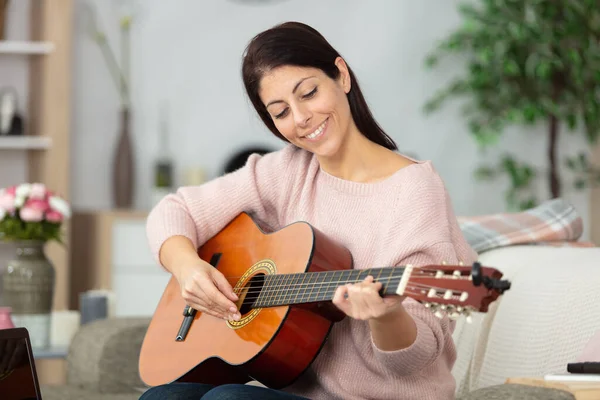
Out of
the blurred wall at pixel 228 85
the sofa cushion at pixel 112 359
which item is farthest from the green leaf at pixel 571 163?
the sofa cushion at pixel 112 359

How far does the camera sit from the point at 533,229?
2346 mm

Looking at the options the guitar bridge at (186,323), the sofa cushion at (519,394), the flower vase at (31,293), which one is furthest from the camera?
the flower vase at (31,293)

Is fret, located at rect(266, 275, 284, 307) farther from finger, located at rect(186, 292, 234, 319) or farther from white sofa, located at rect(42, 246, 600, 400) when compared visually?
white sofa, located at rect(42, 246, 600, 400)

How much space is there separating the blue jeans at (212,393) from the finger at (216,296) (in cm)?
14

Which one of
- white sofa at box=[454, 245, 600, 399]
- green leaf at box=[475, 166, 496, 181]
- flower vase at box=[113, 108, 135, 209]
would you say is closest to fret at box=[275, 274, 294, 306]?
white sofa at box=[454, 245, 600, 399]

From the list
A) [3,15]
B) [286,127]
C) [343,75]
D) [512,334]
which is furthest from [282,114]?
[3,15]

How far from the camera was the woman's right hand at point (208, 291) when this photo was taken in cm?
167

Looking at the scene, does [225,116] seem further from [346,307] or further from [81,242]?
[346,307]

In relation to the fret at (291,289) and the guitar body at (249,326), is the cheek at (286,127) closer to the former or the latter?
the guitar body at (249,326)

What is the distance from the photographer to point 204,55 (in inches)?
180

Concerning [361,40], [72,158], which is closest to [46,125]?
[72,158]

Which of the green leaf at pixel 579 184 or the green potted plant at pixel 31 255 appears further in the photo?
the green leaf at pixel 579 184

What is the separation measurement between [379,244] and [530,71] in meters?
3.09

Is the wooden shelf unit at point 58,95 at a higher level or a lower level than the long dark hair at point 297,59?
lower
